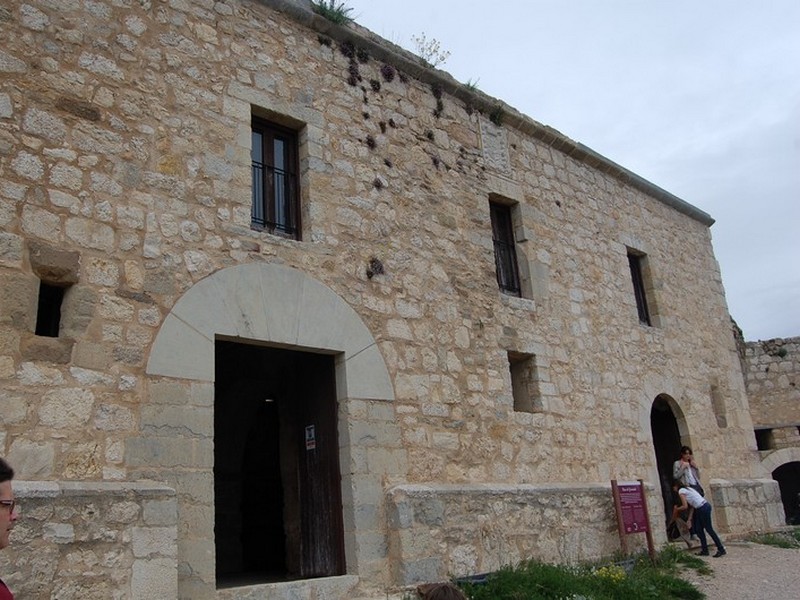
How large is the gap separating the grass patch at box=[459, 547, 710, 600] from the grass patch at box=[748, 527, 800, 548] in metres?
2.95

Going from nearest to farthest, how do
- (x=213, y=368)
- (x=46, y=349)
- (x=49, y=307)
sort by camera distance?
(x=46, y=349), (x=49, y=307), (x=213, y=368)

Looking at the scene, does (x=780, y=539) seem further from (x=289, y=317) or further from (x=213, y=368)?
(x=213, y=368)

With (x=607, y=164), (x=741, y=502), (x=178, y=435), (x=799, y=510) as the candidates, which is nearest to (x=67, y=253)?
(x=178, y=435)

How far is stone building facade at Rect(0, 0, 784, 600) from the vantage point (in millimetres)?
4375

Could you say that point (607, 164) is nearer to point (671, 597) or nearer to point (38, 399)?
point (671, 597)

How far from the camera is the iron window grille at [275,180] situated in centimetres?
591

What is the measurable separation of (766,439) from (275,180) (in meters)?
13.5

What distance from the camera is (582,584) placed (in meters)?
6.07

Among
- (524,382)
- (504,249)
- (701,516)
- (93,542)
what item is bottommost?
(701,516)

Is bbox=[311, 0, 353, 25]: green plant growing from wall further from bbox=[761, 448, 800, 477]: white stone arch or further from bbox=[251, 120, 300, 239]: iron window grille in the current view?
bbox=[761, 448, 800, 477]: white stone arch

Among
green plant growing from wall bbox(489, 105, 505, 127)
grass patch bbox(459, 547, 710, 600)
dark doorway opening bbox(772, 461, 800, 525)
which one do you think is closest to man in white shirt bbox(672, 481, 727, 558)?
grass patch bbox(459, 547, 710, 600)

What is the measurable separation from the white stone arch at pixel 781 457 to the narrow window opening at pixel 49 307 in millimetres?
14432

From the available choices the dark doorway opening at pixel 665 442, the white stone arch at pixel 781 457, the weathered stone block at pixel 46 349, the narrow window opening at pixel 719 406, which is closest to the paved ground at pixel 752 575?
the dark doorway opening at pixel 665 442

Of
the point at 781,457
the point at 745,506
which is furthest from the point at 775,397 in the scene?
the point at 745,506
